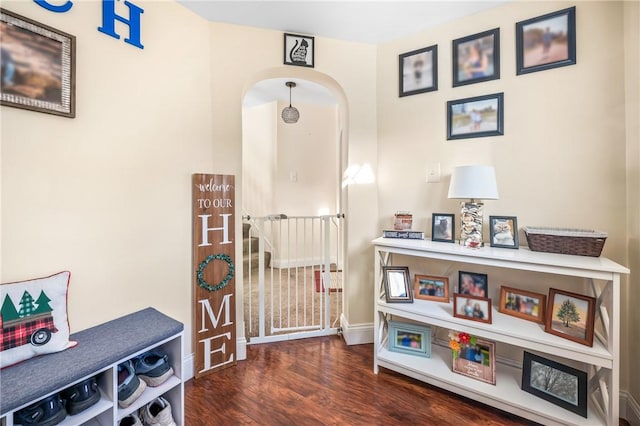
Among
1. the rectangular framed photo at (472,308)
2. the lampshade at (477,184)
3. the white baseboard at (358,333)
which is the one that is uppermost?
the lampshade at (477,184)

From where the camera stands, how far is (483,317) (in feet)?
5.30

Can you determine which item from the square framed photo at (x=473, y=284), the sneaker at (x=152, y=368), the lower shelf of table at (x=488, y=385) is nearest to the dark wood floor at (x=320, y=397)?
the lower shelf of table at (x=488, y=385)

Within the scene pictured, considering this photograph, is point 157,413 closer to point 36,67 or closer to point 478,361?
point 36,67

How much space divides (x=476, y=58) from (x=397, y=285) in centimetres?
166

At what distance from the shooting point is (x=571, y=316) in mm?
1442

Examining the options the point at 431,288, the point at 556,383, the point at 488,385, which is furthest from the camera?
the point at 431,288

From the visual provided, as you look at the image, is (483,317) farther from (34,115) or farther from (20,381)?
(34,115)

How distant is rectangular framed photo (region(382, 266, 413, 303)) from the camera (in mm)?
1873

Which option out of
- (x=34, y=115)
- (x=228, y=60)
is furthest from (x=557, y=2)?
(x=34, y=115)

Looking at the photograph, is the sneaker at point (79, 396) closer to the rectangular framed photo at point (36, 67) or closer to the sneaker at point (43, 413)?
the sneaker at point (43, 413)

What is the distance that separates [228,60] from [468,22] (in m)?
1.73

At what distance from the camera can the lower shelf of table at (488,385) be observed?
1395 millimetres

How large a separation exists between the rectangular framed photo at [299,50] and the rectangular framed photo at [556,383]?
97.1 inches

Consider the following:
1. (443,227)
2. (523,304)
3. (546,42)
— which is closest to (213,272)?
(443,227)
